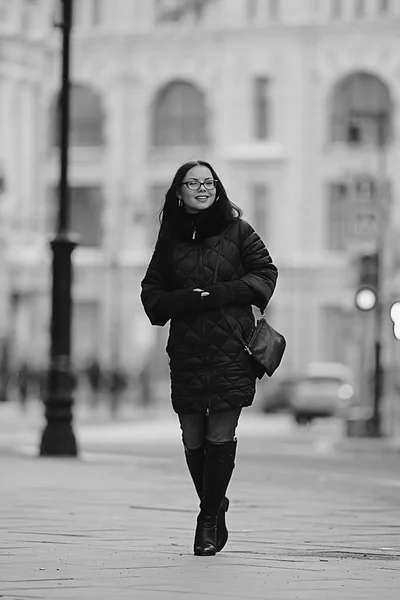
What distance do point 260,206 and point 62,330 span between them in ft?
201

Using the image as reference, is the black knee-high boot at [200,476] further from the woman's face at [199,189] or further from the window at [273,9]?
the window at [273,9]

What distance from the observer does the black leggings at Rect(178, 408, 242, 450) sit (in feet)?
32.1

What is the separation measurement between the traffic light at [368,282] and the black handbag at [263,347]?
2440 cm

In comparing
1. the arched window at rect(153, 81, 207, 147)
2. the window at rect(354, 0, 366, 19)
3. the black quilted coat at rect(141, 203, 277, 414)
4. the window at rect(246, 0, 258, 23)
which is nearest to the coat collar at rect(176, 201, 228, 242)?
the black quilted coat at rect(141, 203, 277, 414)

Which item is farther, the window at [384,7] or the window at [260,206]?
the window at [260,206]

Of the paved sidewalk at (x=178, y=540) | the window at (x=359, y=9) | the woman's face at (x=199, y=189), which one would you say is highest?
the window at (x=359, y=9)

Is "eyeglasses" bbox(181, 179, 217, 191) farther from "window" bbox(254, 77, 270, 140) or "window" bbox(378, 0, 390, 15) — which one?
"window" bbox(254, 77, 270, 140)

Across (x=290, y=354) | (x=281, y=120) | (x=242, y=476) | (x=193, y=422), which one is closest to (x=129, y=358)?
(x=290, y=354)

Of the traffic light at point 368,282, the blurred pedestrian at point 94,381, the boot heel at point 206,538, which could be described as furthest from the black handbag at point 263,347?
the blurred pedestrian at point 94,381

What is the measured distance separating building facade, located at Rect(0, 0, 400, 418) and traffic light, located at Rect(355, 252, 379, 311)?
4206 centimetres

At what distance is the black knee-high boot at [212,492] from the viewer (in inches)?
378

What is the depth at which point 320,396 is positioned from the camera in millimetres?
54375

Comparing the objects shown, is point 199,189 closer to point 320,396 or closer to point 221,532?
point 221,532

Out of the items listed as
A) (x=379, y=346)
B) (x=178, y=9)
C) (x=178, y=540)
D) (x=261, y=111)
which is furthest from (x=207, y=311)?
(x=178, y=9)
